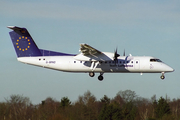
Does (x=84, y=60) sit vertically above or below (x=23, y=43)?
below

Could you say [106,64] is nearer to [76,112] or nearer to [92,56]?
[92,56]

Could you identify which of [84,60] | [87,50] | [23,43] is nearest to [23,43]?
[23,43]

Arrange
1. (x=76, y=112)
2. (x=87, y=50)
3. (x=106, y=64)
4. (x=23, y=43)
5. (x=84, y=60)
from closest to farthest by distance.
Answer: (x=87, y=50), (x=84, y=60), (x=106, y=64), (x=23, y=43), (x=76, y=112)

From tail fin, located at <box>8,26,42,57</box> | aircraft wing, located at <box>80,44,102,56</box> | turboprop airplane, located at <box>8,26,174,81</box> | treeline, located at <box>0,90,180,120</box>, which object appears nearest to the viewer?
aircraft wing, located at <box>80,44,102,56</box>

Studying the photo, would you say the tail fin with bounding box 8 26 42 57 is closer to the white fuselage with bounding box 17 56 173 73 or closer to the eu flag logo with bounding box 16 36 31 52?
the eu flag logo with bounding box 16 36 31 52

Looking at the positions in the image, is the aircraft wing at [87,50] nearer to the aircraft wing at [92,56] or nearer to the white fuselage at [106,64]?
the aircraft wing at [92,56]

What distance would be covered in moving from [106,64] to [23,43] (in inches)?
378

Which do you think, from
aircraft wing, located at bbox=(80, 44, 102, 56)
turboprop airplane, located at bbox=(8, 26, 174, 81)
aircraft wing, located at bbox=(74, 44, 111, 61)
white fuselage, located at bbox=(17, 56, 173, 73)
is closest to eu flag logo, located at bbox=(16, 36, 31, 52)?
turboprop airplane, located at bbox=(8, 26, 174, 81)

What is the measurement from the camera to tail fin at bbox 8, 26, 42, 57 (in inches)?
1443

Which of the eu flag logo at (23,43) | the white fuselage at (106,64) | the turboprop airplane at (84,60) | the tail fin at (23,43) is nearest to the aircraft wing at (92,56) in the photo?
the turboprop airplane at (84,60)

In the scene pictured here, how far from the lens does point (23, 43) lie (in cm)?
3709

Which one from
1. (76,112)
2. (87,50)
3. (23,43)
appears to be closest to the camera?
(87,50)

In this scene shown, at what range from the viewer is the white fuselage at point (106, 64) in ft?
113

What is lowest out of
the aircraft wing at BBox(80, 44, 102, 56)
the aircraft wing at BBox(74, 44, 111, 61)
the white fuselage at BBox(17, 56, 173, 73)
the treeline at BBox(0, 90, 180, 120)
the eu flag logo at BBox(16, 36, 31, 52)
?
the treeline at BBox(0, 90, 180, 120)
